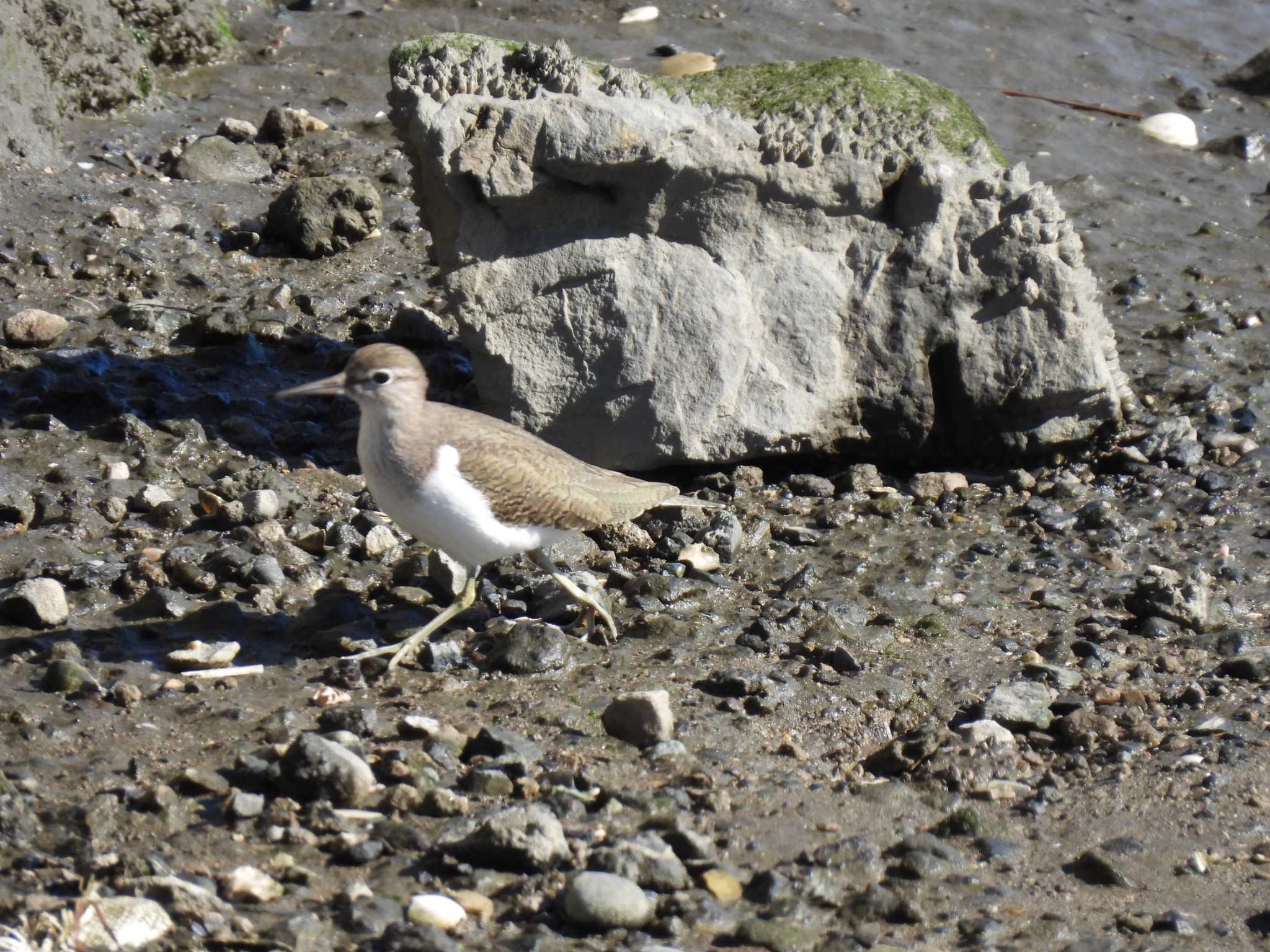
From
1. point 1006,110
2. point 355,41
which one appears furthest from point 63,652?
point 1006,110

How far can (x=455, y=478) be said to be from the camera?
6.01 m

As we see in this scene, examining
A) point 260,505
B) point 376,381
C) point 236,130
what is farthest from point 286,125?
point 376,381

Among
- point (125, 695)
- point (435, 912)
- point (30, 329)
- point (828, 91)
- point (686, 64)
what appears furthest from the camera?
point (686, 64)

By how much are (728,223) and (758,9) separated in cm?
663

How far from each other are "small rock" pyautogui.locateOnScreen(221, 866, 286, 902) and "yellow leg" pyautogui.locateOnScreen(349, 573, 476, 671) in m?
1.66

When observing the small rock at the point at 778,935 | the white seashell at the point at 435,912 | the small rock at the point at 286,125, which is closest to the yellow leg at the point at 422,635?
the white seashell at the point at 435,912

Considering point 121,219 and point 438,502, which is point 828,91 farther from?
point 121,219

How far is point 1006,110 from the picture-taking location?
12508mm

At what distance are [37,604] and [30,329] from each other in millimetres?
2790

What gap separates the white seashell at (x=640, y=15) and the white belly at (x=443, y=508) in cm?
819

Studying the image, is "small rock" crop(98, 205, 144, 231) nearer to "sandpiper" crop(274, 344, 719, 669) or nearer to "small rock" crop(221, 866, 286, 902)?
"sandpiper" crop(274, 344, 719, 669)

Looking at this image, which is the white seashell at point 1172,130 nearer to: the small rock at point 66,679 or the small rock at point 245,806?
the small rock at point 66,679

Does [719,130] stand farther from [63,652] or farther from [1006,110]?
[1006,110]

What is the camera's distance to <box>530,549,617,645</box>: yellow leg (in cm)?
637
